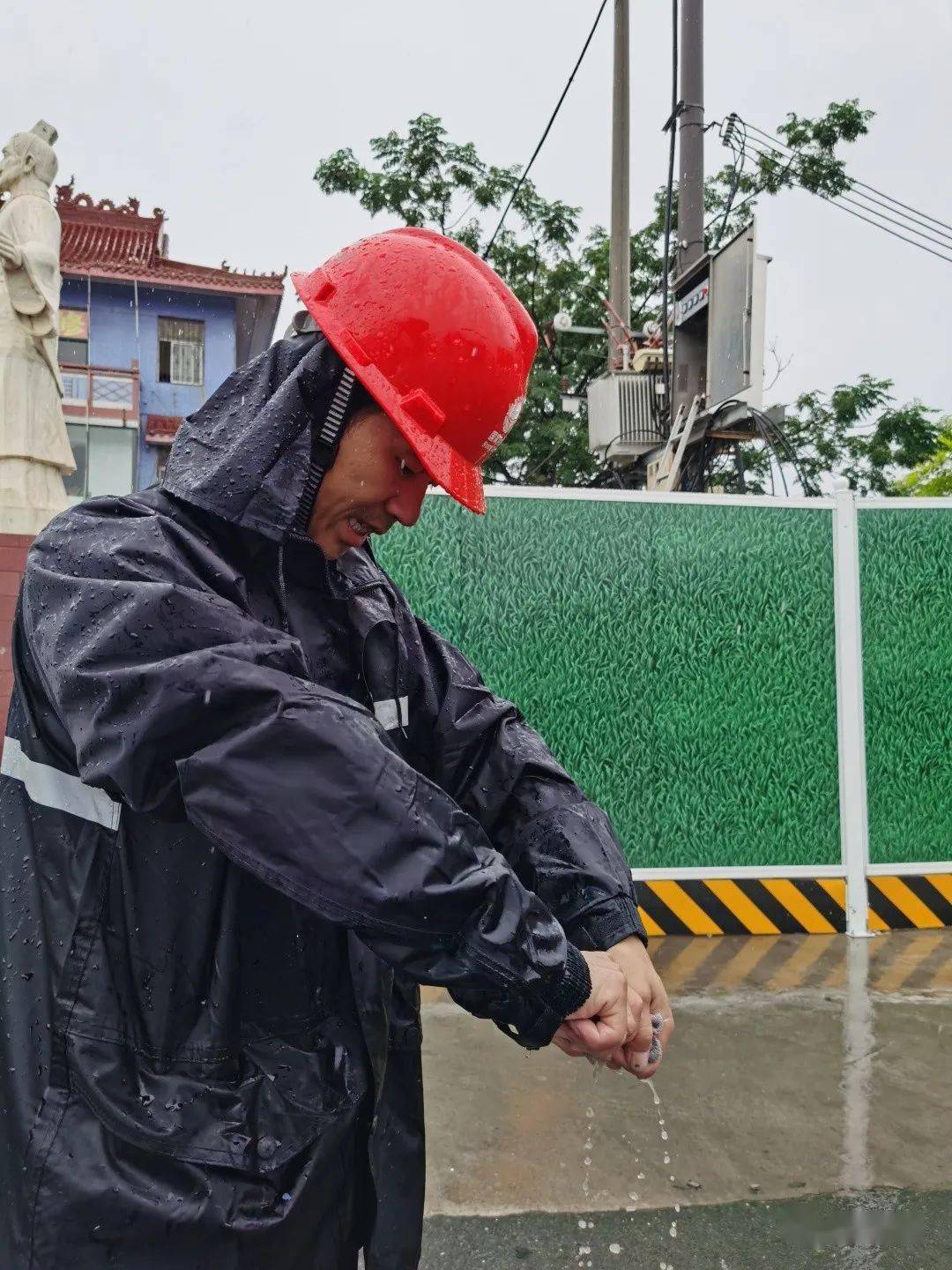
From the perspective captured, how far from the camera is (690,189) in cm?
895

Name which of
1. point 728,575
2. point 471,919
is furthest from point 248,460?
point 728,575

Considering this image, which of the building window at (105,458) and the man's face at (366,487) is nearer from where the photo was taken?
the man's face at (366,487)

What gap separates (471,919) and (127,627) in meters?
0.41

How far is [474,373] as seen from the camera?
4.11 ft

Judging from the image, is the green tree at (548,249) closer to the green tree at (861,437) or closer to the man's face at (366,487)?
the green tree at (861,437)

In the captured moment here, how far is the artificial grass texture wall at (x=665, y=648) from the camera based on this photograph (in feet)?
15.1

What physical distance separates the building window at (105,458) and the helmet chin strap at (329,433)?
19674 millimetres

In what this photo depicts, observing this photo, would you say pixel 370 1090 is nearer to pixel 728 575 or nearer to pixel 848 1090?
pixel 848 1090

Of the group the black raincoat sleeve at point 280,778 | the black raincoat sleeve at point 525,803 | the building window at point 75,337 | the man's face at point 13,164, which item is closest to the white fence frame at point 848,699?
the black raincoat sleeve at point 525,803

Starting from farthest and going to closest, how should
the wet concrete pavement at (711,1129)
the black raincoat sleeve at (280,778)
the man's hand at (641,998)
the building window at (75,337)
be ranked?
the building window at (75,337) < the wet concrete pavement at (711,1129) < the man's hand at (641,998) < the black raincoat sleeve at (280,778)

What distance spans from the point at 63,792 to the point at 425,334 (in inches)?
26.1

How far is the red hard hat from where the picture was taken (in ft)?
4.05

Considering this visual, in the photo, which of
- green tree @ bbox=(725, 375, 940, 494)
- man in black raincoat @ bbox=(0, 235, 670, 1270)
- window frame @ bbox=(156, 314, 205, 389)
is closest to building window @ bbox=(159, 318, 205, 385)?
window frame @ bbox=(156, 314, 205, 389)

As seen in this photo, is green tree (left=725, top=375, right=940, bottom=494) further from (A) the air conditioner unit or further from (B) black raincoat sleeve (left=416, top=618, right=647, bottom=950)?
(B) black raincoat sleeve (left=416, top=618, right=647, bottom=950)
